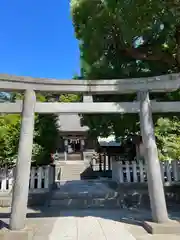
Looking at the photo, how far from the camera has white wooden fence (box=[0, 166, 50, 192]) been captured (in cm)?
826

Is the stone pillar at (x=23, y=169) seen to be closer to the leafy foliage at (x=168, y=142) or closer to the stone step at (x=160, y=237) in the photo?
the stone step at (x=160, y=237)

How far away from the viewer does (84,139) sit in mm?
25875

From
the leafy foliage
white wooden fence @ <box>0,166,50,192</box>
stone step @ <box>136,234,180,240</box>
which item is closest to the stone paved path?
stone step @ <box>136,234,180,240</box>

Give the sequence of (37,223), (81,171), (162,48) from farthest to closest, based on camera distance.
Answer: (81,171) < (162,48) < (37,223)

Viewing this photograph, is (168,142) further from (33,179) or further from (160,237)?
(160,237)

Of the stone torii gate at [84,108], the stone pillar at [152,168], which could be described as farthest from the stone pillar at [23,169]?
the stone pillar at [152,168]

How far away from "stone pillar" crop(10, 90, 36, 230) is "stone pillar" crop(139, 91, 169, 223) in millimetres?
2968

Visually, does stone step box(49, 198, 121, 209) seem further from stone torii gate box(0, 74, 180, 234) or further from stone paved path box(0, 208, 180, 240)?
stone torii gate box(0, 74, 180, 234)

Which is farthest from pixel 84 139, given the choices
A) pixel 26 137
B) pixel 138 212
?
pixel 26 137

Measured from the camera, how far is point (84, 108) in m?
5.95

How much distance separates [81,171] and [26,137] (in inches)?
634

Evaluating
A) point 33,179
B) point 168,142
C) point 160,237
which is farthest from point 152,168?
point 168,142

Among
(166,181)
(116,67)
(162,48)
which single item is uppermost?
(162,48)

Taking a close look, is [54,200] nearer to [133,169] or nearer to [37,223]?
[37,223]
